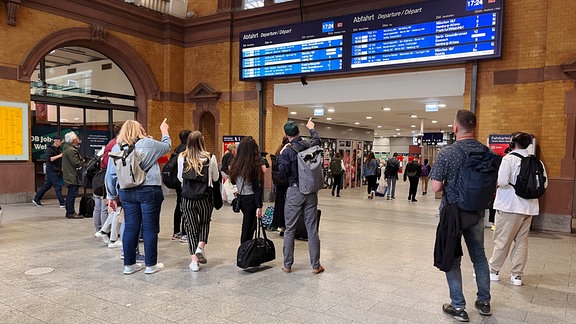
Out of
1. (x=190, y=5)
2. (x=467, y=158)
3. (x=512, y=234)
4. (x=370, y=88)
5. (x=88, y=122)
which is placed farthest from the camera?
(x=190, y=5)

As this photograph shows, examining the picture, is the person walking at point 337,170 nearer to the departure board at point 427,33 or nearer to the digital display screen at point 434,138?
the departure board at point 427,33

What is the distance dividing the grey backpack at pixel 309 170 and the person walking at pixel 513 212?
6.14ft

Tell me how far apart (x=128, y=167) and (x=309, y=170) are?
1.83 m

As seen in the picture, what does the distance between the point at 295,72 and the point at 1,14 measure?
22.1ft

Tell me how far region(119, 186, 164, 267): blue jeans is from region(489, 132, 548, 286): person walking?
142 inches

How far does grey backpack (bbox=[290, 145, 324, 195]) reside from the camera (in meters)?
4.36

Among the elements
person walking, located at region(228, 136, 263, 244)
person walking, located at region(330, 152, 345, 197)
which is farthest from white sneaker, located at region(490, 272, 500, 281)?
person walking, located at region(330, 152, 345, 197)

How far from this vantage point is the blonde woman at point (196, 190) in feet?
14.8

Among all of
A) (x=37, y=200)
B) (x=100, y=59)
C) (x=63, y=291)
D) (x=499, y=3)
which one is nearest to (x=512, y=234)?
(x=63, y=291)

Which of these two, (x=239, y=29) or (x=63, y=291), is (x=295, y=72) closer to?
(x=239, y=29)

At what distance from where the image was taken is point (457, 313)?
11.1 ft

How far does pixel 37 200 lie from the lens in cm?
908

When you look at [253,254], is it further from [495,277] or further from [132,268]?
[495,277]

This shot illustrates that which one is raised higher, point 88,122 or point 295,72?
point 295,72
